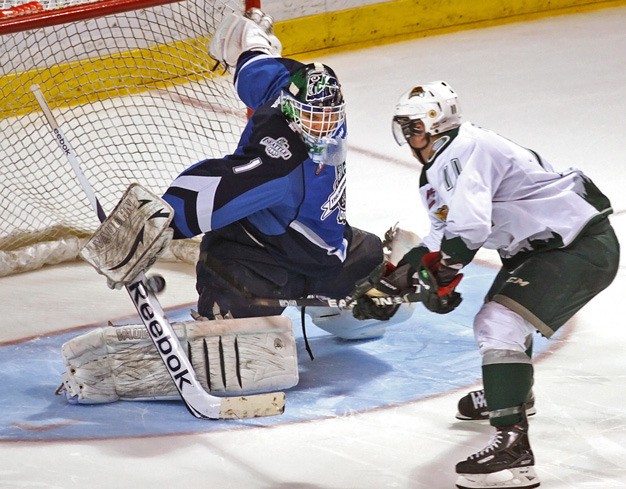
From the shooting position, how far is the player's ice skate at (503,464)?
9.79 ft

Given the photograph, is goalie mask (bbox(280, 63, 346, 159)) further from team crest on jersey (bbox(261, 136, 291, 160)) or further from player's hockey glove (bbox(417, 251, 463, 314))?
player's hockey glove (bbox(417, 251, 463, 314))

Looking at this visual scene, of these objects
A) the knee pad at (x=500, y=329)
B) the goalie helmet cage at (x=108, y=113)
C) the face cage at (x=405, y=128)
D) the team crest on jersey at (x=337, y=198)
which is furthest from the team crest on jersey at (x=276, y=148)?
the goalie helmet cage at (x=108, y=113)

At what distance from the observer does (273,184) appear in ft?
11.4

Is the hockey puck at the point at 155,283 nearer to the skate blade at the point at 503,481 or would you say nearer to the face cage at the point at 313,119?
the face cage at the point at 313,119

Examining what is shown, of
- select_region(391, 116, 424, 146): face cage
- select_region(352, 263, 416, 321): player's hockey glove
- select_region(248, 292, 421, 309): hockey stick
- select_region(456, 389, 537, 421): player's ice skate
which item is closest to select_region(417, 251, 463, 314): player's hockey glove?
select_region(352, 263, 416, 321): player's hockey glove

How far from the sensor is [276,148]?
348 centimetres

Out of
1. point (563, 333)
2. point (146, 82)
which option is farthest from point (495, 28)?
point (563, 333)

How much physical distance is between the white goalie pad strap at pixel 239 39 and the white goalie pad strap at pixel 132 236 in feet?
2.92

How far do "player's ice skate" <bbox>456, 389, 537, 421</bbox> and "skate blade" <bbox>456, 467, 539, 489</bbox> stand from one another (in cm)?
38

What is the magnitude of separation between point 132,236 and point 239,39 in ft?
3.36

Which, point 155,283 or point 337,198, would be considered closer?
point 155,283

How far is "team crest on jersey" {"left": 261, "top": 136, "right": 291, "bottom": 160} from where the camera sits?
3.47m

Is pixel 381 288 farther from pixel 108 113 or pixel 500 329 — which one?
pixel 108 113

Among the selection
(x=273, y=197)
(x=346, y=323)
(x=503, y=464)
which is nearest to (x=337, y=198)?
(x=273, y=197)
